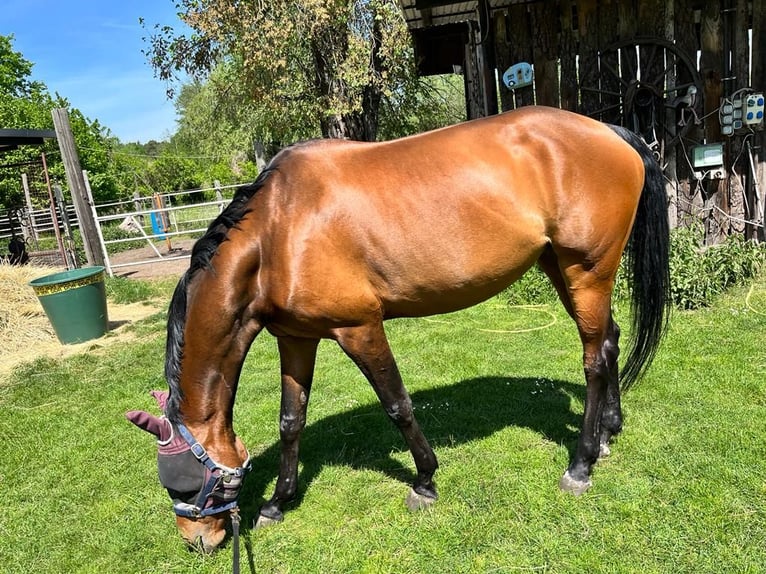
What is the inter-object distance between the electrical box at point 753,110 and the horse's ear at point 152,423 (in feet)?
19.3

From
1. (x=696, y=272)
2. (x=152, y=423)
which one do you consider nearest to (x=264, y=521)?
(x=152, y=423)

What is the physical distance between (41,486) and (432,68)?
9.82m

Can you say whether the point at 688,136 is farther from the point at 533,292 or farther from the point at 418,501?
the point at 418,501

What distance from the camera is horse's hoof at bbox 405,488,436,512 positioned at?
8.27ft

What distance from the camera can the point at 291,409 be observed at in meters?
2.66

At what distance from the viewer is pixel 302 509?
2.66 meters

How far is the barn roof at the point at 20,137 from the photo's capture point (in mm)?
7105

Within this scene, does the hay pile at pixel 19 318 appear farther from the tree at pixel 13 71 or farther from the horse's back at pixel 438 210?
the tree at pixel 13 71

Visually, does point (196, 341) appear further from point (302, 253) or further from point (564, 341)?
point (564, 341)

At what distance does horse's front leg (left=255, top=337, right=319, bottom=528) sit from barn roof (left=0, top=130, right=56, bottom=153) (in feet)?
22.3

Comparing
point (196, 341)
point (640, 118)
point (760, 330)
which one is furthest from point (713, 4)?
point (196, 341)

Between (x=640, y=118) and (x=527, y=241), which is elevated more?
(x=640, y=118)

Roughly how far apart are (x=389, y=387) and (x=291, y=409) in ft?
1.96

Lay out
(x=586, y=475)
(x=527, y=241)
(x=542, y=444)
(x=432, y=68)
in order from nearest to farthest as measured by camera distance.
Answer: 1. (x=527, y=241)
2. (x=586, y=475)
3. (x=542, y=444)
4. (x=432, y=68)
